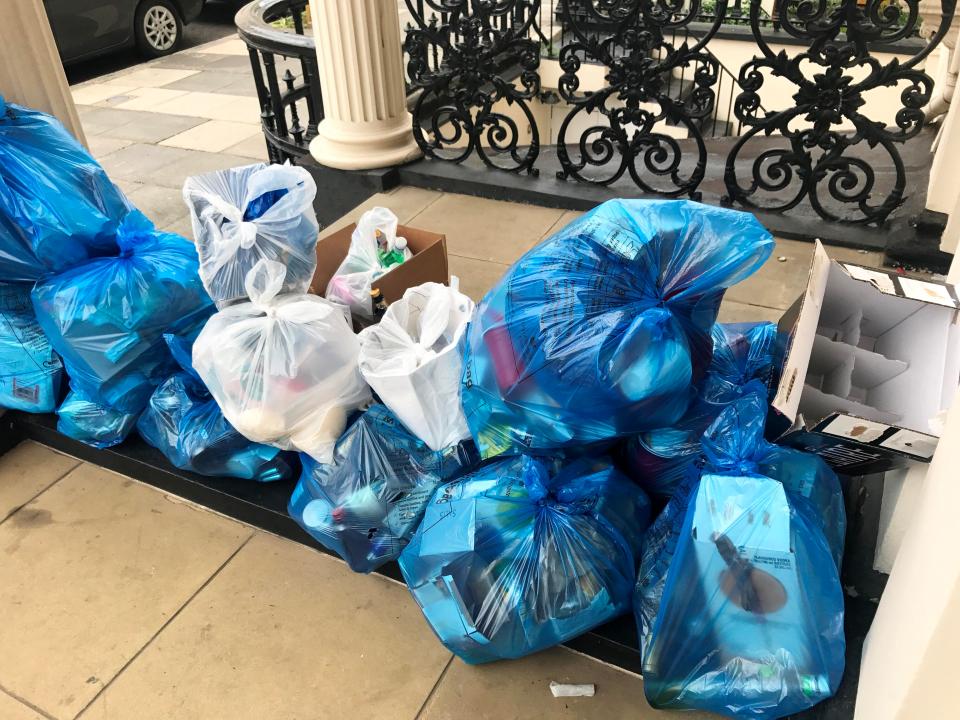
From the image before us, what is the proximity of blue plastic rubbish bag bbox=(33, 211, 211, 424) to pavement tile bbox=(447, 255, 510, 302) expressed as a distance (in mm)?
1337

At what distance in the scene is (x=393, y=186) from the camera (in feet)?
14.5

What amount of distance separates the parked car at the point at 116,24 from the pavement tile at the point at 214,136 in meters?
2.44

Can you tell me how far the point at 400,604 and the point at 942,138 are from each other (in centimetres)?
325

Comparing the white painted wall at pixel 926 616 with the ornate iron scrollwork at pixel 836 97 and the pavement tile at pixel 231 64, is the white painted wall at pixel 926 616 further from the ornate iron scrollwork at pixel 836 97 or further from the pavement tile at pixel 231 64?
the pavement tile at pixel 231 64

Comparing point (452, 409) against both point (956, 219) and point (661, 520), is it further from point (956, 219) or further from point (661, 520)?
point (956, 219)

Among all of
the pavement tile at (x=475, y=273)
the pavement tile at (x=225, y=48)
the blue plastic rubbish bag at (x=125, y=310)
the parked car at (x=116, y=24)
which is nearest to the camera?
the blue plastic rubbish bag at (x=125, y=310)

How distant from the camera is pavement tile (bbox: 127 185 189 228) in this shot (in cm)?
488

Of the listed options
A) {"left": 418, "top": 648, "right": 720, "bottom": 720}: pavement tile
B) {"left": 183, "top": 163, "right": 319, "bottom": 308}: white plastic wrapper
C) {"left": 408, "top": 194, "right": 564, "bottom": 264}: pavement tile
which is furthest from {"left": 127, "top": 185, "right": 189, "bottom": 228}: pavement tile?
{"left": 418, "top": 648, "right": 720, "bottom": 720}: pavement tile

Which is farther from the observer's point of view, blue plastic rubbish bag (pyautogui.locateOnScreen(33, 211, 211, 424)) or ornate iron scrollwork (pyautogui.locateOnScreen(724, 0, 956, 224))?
ornate iron scrollwork (pyautogui.locateOnScreen(724, 0, 956, 224))

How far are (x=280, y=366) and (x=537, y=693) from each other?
109 cm

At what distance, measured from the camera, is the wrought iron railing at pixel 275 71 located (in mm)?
4215

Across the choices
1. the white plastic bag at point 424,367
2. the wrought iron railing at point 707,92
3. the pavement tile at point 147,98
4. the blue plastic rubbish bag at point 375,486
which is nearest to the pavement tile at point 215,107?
the pavement tile at point 147,98

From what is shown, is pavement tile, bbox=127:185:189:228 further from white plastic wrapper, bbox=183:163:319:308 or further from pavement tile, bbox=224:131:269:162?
white plastic wrapper, bbox=183:163:319:308

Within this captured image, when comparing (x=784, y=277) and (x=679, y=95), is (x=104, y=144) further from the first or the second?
(x=784, y=277)
